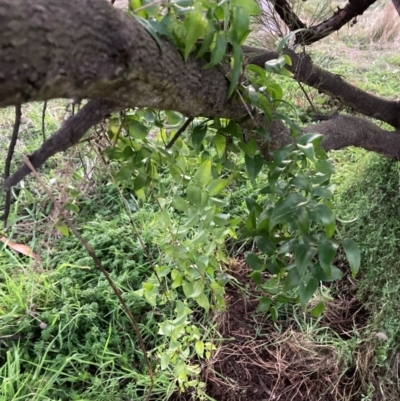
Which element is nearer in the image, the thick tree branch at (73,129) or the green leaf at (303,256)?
the thick tree branch at (73,129)

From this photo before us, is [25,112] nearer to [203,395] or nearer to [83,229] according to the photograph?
[83,229]

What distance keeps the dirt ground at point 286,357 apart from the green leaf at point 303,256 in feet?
2.47

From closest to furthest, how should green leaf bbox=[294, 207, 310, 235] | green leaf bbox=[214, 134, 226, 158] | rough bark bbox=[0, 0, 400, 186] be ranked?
rough bark bbox=[0, 0, 400, 186] < green leaf bbox=[294, 207, 310, 235] < green leaf bbox=[214, 134, 226, 158]

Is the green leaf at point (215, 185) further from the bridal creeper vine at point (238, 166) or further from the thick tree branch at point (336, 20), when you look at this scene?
the thick tree branch at point (336, 20)

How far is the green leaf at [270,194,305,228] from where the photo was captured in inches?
21.8

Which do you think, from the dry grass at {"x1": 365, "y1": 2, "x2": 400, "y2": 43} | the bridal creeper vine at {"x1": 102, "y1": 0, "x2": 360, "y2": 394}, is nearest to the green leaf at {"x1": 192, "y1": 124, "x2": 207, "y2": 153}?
the bridal creeper vine at {"x1": 102, "y1": 0, "x2": 360, "y2": 394}

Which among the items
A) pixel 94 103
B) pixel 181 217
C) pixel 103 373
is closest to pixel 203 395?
pixel 103 373

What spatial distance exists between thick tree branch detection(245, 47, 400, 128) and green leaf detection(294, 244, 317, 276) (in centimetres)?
54

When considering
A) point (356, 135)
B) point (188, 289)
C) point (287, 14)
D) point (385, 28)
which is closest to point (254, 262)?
point (188, 289)

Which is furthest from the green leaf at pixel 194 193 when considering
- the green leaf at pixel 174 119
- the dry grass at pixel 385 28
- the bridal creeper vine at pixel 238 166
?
the dry grass at pixel 385 28

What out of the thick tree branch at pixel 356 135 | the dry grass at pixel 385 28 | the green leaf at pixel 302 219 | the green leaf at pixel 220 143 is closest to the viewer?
the green leaf at pixel 302 219

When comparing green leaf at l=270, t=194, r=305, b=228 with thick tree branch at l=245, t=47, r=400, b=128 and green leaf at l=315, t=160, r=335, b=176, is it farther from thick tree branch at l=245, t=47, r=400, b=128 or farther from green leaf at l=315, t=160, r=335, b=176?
thick tree branch at l=245, t=47, r=400, b=128

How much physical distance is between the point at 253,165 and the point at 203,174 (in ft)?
0.29

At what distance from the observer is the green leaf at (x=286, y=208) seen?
554 mm
